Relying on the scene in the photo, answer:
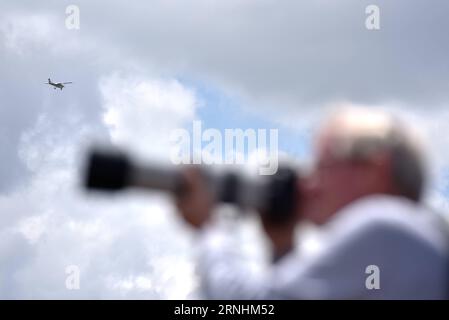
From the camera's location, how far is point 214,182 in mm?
1646

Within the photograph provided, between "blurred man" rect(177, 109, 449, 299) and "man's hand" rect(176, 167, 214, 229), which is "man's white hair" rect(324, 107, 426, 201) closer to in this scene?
"blurred man" rect(177, 109, 449, 299)

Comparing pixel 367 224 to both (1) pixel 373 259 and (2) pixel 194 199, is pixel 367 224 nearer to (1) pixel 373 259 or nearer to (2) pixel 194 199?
(1) pixel 373 259

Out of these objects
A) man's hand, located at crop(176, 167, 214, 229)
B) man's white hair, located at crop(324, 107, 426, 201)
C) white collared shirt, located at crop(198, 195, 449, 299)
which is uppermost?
man's white hair, located at crop(324, 107, 426, 201)

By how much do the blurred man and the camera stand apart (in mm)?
80

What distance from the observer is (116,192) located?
1.59m

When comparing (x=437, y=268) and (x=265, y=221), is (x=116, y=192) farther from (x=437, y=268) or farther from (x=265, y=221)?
(x=437, y=268)

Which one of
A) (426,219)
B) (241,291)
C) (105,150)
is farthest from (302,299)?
(105,150)

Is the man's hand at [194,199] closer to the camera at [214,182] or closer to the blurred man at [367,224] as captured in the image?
the camera at [214,182]

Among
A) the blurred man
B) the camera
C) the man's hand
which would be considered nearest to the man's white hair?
the blurred man

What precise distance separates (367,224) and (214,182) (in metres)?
0.43

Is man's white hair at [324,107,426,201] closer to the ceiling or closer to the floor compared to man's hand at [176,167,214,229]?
closer to the ceiling

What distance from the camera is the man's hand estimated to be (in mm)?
1613

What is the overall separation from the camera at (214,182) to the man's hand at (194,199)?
13mm

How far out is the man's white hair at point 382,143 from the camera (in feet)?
4.91
